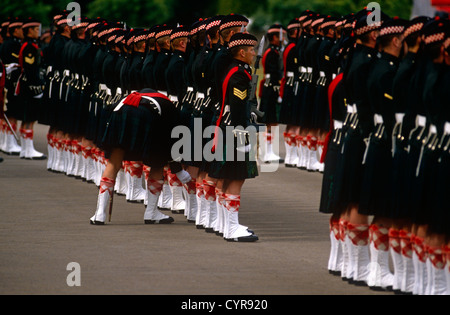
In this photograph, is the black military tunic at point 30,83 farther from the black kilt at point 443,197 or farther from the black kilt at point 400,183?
the black kilt at point 443,197

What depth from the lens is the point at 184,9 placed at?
5000 centimetres

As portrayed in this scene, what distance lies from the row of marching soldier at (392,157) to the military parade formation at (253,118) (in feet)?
0.04

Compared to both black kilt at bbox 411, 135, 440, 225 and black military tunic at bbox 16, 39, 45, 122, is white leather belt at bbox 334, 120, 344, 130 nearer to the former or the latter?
black kilt at bbox 411, 135, 440, 225

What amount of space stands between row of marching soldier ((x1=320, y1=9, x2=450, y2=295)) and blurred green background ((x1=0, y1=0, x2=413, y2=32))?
3355cm

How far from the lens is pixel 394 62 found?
32.3ft

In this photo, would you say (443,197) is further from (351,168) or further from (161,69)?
(161,69)

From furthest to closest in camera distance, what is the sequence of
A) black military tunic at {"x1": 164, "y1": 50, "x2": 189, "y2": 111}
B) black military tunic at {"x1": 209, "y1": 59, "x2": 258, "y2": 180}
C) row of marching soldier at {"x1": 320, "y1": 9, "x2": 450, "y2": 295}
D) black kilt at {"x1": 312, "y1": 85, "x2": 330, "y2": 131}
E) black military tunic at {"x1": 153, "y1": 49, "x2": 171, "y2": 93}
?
black kilt at {"x1": 312, "y1": 85, "x2": 330, "y2": 131}, black military tunic at {"x1": 153, "y1": 49, "x2": 171, "y2": 93}, black military tunic at {"x1": 164, "y1": 50, "x2": 189, "y2": 111}, black military tunic at {"x1": 209, "y1": 59, "x2": 258, "y2": 180}, row of marching soldier at {"x1": 320, "y1": 9, "x2": 450, "y2": 295}

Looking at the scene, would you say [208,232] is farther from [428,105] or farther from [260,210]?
[428,105]

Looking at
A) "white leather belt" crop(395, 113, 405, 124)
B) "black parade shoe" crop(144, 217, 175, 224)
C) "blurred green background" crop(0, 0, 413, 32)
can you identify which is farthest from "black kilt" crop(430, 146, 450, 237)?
"blurred green background" crop(0, 0, 413, 32)

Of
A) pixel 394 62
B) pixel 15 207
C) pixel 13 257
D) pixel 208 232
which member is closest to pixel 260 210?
pixel 208 232

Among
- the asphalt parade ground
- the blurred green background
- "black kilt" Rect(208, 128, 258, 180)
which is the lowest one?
the asphalt parade ground

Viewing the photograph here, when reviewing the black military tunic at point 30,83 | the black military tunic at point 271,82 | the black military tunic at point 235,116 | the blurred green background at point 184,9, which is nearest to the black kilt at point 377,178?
the black military tunic at point 235,116

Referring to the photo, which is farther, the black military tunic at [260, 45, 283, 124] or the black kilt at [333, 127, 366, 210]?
the black military tunic at [260, 45, 283, 124]

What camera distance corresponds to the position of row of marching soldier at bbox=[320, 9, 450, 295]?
9.12 meters
